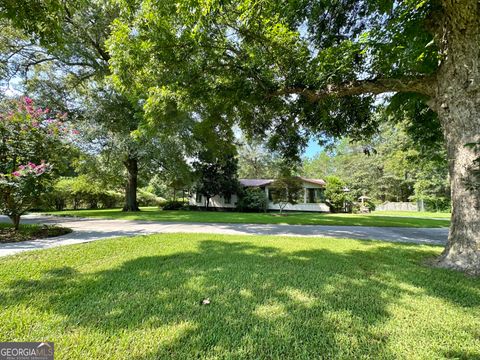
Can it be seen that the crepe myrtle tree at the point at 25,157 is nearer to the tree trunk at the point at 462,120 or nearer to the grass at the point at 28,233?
the grass at the point at 28,233

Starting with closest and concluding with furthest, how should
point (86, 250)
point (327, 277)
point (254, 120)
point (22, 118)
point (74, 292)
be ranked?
point (74, 292) < point (327, 277) < point (86, 250) < point (22, 118) < point (254, 120)

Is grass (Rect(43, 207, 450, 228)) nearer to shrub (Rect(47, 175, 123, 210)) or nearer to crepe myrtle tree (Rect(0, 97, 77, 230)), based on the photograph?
shrub (Rect(47, 175, 123, 210))

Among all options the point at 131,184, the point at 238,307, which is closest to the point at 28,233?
the point at 238,307

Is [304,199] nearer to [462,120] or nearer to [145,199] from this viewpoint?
[462,120]


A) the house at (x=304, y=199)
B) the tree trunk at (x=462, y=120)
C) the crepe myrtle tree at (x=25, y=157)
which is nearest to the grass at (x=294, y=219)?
the crepe myrtle tree at (x=25, y=157)

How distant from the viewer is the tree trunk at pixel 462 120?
13.3 ft

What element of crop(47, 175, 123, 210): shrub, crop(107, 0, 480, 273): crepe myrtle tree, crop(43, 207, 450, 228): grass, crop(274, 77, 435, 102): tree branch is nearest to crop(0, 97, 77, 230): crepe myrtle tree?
crop(107, 0, 480, 273): crepe myrtle tree

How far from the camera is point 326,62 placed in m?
4.99

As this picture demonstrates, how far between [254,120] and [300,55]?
9.87 feet

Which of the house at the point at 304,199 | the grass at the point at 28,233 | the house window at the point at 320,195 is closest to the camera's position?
the grass at the point at 28,233

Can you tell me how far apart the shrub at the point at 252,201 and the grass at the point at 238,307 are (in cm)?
1635

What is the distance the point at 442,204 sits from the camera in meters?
24.3

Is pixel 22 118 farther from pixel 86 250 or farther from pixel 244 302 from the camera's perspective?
pixel 244 302

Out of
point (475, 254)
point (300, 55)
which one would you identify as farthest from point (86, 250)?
point (475, 254)
